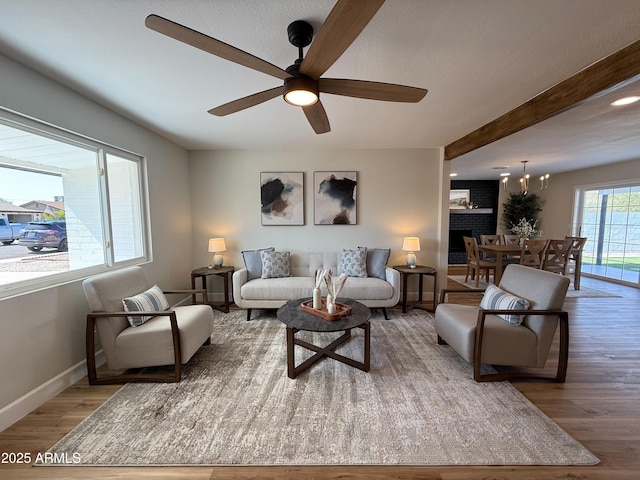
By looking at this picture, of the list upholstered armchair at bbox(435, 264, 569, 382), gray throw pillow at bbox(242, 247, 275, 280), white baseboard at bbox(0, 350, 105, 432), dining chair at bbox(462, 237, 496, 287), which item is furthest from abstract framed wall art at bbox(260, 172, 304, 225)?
dining chair at bbox(462, 237, 496, 287)

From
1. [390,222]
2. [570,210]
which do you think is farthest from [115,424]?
[570,210]

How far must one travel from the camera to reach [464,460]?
1.48 m

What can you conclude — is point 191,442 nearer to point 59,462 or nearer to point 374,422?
point 59,462

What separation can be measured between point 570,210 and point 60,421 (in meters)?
9.08

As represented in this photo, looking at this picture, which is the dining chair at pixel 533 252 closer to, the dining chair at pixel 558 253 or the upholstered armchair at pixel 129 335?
the dining chair at pixel 558 253

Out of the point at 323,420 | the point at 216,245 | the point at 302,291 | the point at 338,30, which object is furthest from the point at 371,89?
the point at 216,245

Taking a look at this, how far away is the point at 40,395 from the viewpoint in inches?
76.4

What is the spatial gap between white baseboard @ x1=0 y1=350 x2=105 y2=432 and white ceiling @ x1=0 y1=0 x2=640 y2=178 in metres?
2.33

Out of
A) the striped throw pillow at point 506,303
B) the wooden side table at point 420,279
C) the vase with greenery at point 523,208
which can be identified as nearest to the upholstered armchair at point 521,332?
the striped throw pillow at point 506,303

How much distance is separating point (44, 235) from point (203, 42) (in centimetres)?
215

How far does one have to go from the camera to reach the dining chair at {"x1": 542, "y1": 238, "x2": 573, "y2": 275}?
462cm

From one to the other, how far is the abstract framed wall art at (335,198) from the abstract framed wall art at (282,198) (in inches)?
10.2

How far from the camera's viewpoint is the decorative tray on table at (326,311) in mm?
2348

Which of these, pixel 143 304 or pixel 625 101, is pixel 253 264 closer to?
pixel 143 304
